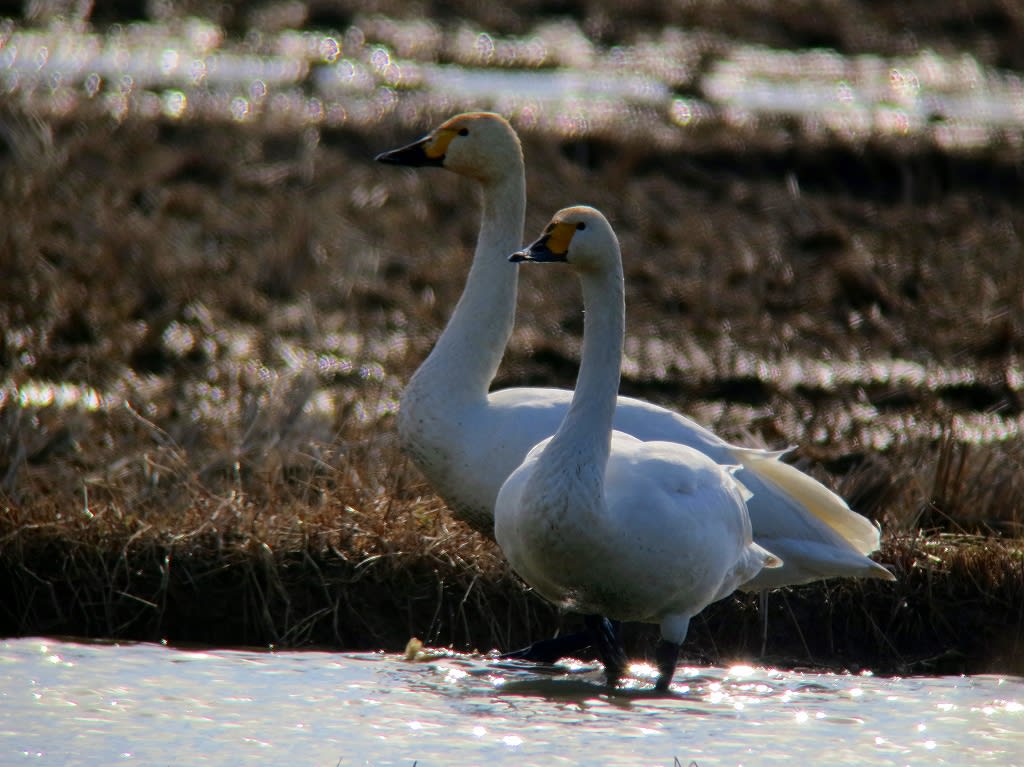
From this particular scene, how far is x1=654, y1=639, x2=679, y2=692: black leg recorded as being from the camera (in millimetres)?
5109

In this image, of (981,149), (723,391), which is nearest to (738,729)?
(723,391)

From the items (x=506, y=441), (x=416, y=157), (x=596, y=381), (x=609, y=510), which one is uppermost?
(x=416, y=157)

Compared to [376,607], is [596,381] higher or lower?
higher

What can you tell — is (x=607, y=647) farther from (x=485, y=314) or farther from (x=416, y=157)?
(x=416, y=157)

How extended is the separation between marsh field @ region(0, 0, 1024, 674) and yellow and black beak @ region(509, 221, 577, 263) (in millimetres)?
1141

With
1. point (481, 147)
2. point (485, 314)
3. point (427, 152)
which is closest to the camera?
point (485, 314)

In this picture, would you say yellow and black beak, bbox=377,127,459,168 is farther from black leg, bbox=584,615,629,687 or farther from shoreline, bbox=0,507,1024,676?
black leg, bbox=584,615,629,687

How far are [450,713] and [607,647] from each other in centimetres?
85

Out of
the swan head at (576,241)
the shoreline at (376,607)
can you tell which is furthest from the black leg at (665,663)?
the swan head at (576,241)

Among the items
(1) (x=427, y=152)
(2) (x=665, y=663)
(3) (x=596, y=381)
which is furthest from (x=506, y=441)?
(1) (x=427, y=152)

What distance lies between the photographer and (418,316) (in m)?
9.71

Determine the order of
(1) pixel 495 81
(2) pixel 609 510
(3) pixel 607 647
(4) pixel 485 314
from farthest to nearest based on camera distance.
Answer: (1) pixel 495 81, (4) pixel 485 314, (3) pixel 607 647, (2) pixel 609 510

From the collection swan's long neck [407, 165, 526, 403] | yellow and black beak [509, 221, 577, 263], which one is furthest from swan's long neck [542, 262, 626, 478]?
swan's long neck [407, 165, 526, 403]

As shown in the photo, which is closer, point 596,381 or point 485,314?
point 596,381
